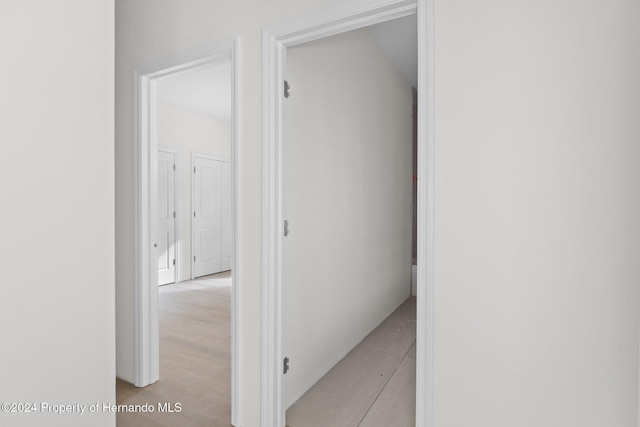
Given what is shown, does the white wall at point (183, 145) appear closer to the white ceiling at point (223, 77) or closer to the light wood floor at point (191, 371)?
the white ceiling at point (223, 77)

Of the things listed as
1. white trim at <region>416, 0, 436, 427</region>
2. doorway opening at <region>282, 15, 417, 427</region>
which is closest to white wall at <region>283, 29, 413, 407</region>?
doorway opening at <region>282, 15, 417, 427</region>

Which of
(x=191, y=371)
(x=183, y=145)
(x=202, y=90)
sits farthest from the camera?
(x=183, y=145)

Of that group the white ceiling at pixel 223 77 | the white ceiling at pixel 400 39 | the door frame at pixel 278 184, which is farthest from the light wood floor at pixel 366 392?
the white ceiling at pixel 400 39

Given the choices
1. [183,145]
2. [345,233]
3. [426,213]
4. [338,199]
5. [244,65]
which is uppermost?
[183,145]

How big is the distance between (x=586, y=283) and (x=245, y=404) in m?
1.62

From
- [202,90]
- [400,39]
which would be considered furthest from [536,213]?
[202,90]

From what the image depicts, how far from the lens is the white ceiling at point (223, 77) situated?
298 cm

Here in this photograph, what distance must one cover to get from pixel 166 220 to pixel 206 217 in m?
0.79

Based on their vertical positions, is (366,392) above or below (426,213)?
below

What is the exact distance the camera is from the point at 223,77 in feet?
13.5

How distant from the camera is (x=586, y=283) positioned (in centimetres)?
112

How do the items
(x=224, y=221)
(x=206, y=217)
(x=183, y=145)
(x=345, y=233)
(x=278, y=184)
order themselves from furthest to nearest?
1. (x=224, y=221)
2. (x=206, y=217)
3. (x=183, y=145)
4. (x=345, y=233)
5. (x=278, y=184)

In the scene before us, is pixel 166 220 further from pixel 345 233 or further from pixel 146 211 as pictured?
pixel 345 233
